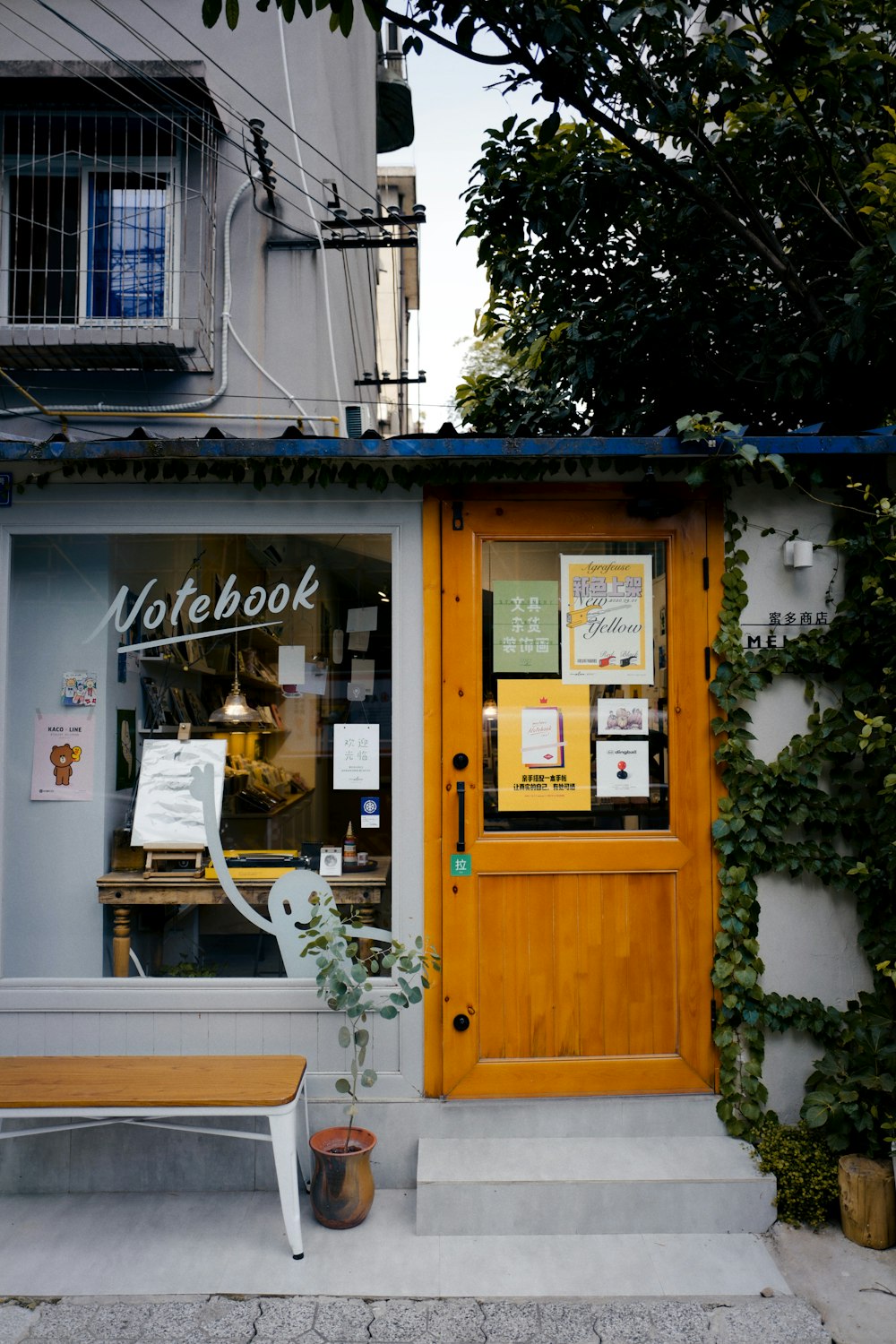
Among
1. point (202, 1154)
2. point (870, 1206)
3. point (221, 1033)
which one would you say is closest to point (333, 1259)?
point (202, 1154)

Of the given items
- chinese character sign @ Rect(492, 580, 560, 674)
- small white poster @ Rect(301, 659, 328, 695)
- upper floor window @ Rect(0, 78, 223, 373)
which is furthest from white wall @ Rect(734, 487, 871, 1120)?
upper floor window @ Rect(0, 78, 223, 373)

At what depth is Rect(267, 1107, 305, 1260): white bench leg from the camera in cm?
346

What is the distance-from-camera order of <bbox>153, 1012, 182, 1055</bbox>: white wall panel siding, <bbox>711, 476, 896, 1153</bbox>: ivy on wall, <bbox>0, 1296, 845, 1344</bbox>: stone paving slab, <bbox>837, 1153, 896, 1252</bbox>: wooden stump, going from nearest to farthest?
<bbox>0, 1296, 845, 1344</bbox>: stone paving slab, <bbox>837, 1153, 896, 1252</bbox>: wooden stump, <bbox>711, 476, 896, 1153</bbox>: ivy on wall, <bbox>153, 1012, 182, 1055</bbox>: white wall panel siding

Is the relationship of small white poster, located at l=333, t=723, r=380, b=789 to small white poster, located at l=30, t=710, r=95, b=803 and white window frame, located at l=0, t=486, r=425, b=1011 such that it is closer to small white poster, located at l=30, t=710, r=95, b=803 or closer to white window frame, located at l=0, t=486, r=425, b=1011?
white window frame, located at l=0, t=486, r=425, b=1011

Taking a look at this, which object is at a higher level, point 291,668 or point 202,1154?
point 291,668

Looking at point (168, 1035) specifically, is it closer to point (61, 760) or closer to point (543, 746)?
point (61, 760)

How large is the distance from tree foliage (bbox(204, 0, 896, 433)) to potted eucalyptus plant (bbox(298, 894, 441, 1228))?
3.72 m

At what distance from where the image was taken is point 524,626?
423 cm

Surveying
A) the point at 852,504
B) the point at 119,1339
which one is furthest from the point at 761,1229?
the point at 852,504

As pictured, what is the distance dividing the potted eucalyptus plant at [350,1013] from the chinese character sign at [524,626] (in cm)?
138

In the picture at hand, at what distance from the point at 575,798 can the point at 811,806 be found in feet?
3.55

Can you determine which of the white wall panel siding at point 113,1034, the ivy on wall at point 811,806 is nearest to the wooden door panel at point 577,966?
the ivy on wall at point 811,806

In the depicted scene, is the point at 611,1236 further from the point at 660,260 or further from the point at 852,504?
the point at 660,260

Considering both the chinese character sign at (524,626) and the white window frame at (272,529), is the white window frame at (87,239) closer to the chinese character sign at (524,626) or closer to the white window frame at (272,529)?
the white window frame at (272,529)
